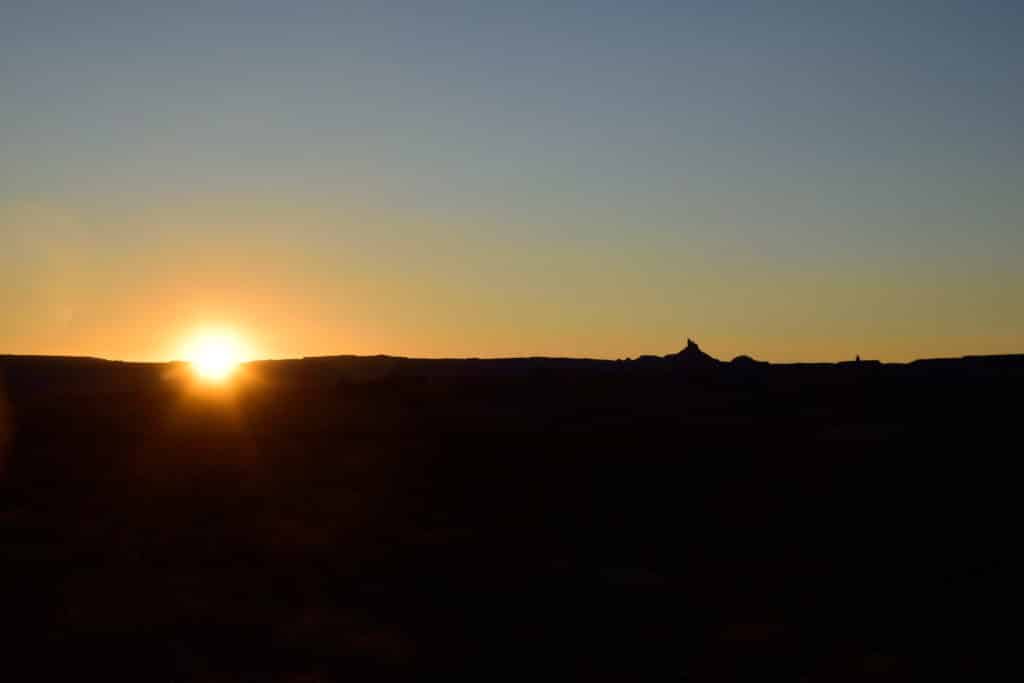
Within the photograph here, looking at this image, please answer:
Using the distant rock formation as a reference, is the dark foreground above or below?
below

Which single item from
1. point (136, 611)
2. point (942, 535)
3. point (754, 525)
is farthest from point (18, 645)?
point (942, 535)

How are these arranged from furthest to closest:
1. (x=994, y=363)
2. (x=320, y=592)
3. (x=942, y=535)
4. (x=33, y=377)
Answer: (x=33, y=377), (x=994, y=363), (x=942, y=535), (x=320, y=592)

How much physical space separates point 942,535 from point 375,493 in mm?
8097

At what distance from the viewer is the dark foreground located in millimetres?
14242

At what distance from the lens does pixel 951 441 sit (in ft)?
72.7

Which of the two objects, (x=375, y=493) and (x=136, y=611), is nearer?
(x=136, y=611)

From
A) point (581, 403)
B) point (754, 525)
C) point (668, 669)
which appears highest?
point (581, 403)

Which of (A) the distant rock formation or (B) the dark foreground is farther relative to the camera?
(A) the distant rock formation

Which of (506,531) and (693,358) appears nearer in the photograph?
(506,531)

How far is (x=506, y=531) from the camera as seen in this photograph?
17.9m

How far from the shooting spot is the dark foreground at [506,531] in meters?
14.2

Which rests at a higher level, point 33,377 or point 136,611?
point 33,377

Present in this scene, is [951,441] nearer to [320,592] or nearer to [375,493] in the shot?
[375,493]

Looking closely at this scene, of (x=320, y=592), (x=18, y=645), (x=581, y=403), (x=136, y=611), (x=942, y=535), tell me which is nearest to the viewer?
(x=18, y=645)
